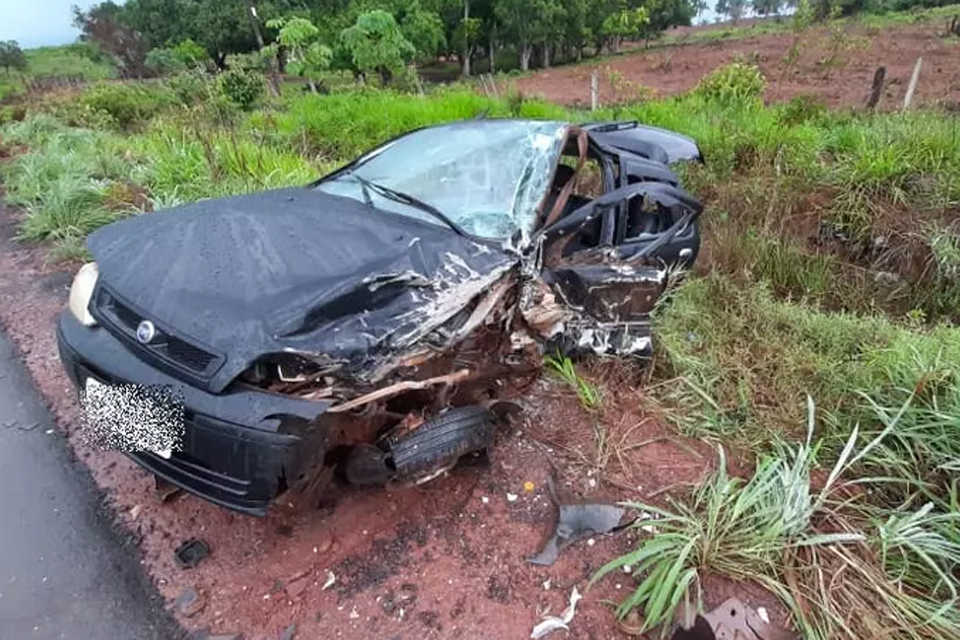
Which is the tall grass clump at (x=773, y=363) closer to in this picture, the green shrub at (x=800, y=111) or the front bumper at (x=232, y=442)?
the front bumper at (x=232, y=442)

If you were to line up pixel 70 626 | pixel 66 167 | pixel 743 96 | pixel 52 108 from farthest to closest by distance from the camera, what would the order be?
pixel 52 108 → pixel 743 96 → pixel 66 167 → pixel 70 626

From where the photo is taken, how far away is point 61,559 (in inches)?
84.7

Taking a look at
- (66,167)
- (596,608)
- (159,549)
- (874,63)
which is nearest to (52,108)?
(66,167)

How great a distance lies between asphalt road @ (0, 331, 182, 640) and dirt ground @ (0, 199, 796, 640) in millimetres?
67

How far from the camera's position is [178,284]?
2012mm

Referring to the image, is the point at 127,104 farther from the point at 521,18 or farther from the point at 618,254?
the point at 521,18

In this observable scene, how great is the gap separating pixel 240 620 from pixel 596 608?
1208 mm

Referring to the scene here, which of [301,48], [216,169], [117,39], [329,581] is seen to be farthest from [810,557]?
[117,39]

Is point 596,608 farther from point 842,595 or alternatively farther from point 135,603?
point 135,603

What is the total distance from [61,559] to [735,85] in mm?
8386

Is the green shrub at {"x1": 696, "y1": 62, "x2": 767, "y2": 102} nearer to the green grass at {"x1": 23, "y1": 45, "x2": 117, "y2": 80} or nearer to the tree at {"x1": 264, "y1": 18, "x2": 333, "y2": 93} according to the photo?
the tree at {"x1": 264, "y1": 18, "x2": 333, "y2": 93}

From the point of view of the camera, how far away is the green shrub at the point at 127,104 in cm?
1108

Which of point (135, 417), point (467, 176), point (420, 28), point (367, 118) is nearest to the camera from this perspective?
point (135, 417)

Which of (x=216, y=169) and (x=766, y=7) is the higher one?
(x=766, y=7)
